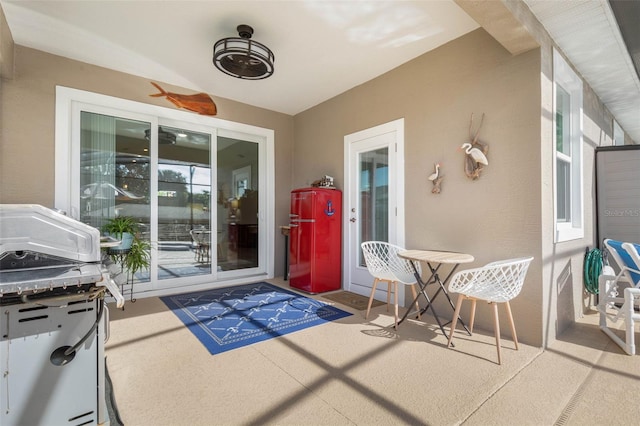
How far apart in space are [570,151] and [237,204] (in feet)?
15.2

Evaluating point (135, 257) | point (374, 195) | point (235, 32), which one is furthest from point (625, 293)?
point (135, 257)

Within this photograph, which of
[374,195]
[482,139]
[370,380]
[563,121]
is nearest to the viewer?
[370,380]

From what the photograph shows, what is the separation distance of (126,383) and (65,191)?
271 cm

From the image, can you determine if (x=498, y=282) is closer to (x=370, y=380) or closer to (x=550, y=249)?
(x=550, y=249)

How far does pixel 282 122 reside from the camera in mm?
5578

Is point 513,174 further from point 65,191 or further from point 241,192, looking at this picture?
point 65,191

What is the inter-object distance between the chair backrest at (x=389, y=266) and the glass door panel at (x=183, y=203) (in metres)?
2.70

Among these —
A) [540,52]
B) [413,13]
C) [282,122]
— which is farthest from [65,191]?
[540,52]

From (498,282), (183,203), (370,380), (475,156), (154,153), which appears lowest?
(370,380)

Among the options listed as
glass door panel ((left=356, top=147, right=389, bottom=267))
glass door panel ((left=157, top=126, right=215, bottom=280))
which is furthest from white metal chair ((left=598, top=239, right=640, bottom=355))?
glass door panel ((left=157, top=126, right=215, bottom=280))

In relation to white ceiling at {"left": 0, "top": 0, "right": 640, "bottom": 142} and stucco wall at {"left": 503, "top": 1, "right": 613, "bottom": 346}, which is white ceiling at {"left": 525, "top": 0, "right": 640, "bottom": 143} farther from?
stucco wall at {"left": 503, "top": 1, "right": 613, "bottom": 346}

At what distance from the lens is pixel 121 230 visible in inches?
149

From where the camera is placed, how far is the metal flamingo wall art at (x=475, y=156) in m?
2.94

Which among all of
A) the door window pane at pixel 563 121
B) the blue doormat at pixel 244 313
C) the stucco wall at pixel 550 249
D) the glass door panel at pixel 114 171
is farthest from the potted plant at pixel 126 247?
the door window pane at pixel 563 121
